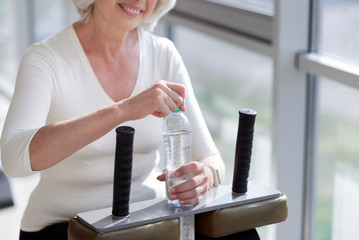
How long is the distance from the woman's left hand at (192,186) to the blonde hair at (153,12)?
618mm

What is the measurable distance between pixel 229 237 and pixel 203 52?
1918 millimetres

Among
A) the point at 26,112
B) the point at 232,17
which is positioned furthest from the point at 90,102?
the point at 232,17

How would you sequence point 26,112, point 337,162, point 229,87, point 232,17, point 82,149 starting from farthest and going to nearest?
point 229,87
point 232,17
point 337,162
point 82,149
point 26,112

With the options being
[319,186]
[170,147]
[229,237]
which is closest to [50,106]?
[170,147]

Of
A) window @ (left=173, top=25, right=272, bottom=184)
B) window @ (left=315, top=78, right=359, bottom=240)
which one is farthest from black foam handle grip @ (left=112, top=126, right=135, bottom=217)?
window @ (left=173, top=25, right=272, bottom=184)

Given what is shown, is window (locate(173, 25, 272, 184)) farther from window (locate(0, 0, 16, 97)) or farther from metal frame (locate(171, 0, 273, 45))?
window (locate(0, 0, 16, 97))

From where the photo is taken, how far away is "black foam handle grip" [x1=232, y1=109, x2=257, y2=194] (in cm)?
139

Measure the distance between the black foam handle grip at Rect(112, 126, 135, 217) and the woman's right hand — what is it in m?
0.13

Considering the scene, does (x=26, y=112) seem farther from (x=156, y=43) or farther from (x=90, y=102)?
(x=156, y=43)

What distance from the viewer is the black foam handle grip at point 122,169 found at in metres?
1.26

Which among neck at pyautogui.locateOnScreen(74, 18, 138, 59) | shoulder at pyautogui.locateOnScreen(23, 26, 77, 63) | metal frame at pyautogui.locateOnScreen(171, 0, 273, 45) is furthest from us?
metal frame at pyautogui.locateOnScreen(171, 0, 273, 45)

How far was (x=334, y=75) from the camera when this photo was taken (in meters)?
2.16

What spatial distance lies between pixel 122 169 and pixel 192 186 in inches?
8.7

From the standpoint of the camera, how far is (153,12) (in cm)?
194
